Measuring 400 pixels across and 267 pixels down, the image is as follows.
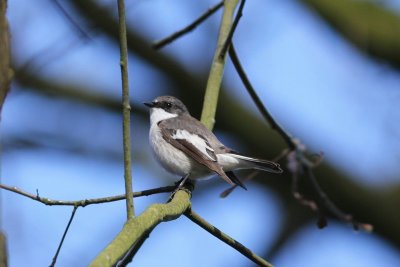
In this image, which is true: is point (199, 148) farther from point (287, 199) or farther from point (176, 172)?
point (287, 199)

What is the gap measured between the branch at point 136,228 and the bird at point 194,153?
1350 millimetres

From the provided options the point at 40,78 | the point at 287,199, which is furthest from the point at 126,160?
the point at 287,199

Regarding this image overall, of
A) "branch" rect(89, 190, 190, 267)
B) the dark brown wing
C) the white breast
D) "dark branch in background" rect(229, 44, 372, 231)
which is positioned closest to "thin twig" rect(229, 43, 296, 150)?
"dark branch in background" rect(229, 44, 372, 231)

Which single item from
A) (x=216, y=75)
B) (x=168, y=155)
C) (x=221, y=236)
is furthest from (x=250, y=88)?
(x=221, y=236)

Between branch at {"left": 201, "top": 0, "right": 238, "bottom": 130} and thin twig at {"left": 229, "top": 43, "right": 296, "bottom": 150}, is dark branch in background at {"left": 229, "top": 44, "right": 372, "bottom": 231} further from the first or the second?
branch at {"left": 201, "top": 0, "right": 238, "bottom": 130}

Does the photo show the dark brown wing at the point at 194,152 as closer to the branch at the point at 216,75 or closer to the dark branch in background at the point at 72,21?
the branch at the point at 216,75

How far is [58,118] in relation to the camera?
308 inches

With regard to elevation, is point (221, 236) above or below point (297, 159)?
below

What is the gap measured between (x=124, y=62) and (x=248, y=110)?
5.52 metres

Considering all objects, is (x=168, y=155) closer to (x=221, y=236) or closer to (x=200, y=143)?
(x=200, y=143)

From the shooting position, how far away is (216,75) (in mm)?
3777

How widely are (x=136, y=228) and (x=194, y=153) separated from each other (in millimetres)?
2172

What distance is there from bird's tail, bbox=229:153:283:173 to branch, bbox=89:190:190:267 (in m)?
1.35

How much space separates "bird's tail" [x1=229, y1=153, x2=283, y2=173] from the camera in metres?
3.97
